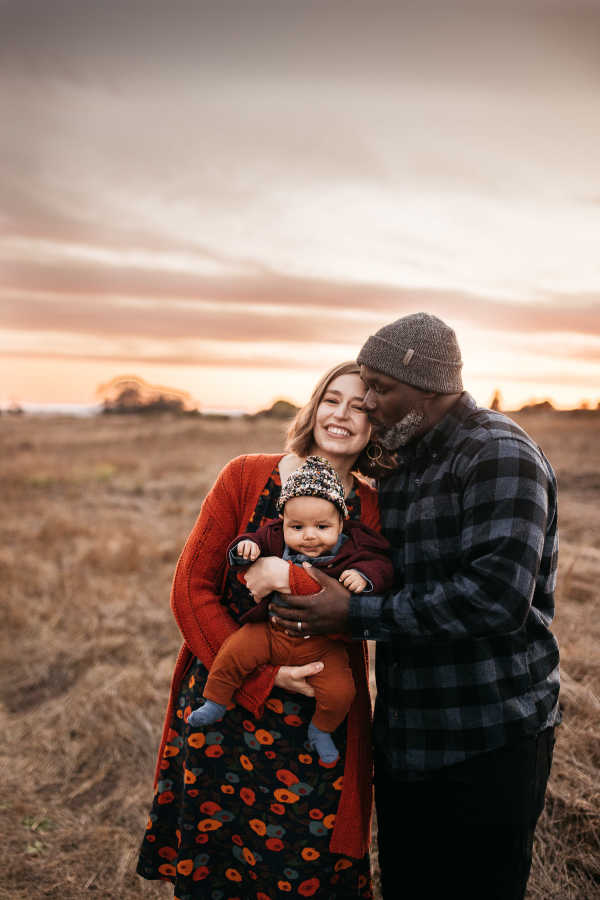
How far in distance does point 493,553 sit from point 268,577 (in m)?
0.78

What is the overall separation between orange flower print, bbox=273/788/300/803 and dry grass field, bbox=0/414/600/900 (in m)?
1.35

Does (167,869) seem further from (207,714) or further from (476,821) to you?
(476,821)

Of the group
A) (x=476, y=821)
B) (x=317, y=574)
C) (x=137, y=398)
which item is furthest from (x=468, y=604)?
(x=137, y=398)

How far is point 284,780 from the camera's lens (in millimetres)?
2314

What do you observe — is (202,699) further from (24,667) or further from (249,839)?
(24,667)

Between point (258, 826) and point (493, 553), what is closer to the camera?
point (493, 553)

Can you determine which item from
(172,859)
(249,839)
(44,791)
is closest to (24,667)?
(44,791)

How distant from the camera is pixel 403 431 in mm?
2195

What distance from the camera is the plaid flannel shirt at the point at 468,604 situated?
179 cm

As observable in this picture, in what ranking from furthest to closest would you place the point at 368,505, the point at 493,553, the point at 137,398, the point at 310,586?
the point at 137,398, the point at 368,505, the point at 310,586, the point at 493,553

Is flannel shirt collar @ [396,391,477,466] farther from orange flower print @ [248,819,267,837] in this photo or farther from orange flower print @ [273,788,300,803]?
orange flower print @ [248,819,267,837]

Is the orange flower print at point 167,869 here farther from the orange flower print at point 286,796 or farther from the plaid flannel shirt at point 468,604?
the plaid flannel shirt at point 468,604

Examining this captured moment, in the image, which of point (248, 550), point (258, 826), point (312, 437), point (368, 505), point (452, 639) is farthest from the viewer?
point (312, 437)

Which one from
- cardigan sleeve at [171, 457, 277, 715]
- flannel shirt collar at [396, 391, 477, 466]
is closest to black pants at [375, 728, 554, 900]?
cardigan sleeve at [171, 457, 277, 715]
